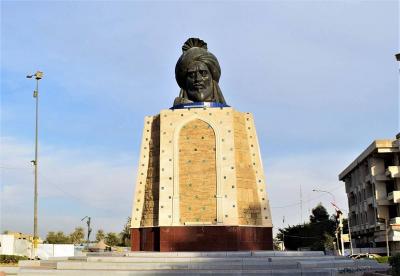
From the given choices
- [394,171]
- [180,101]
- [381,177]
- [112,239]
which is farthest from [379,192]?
[112,239]

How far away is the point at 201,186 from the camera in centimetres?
2197

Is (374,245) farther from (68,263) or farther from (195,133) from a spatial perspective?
(68,263)

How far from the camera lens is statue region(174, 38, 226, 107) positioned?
80.3 feet

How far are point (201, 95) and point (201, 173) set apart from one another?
4.59 meters

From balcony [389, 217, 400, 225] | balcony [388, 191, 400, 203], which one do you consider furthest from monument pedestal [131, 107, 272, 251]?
balcony [388, 191, 400, 203]

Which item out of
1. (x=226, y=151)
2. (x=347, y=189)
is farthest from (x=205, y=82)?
(x=347, y=189)

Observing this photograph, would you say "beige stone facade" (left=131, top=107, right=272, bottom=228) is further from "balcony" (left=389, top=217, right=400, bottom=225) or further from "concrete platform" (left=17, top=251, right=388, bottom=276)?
"balcony" (left=389, top=217, right=400, bottom=225)

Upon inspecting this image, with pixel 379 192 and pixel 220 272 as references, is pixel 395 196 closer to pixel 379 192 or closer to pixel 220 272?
pixel 379 192

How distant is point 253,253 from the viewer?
19469 mm

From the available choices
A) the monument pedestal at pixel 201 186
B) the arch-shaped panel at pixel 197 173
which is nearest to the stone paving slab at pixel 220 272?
the monument pedestal at pixel 201 186

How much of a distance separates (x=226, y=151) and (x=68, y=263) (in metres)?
8.90

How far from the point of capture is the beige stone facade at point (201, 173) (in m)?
21.6

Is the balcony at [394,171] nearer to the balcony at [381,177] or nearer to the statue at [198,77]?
the balcony at [381,177]

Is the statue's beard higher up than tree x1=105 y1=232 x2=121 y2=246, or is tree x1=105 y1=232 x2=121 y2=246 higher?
the statue's beard
